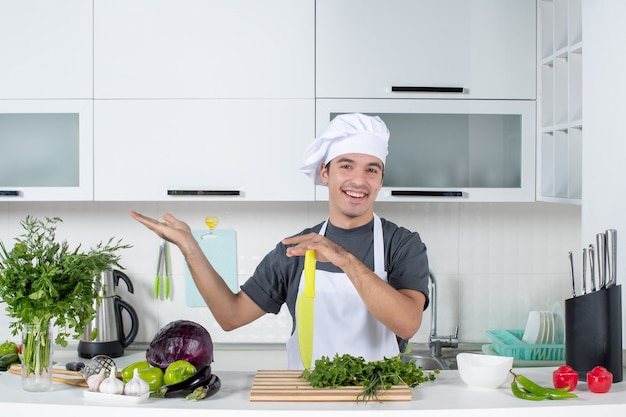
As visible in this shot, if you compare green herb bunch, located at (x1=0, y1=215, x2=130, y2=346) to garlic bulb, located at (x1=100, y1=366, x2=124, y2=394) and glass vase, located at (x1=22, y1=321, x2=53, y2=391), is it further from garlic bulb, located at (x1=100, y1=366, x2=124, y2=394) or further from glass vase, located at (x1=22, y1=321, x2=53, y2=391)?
garlic bulb, located at (x1=100, y1=366, x2=124, y2=394)

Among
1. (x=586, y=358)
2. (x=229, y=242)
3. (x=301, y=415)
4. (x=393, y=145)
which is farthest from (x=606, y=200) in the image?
(x=229, y=242)

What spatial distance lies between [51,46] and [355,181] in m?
1.38

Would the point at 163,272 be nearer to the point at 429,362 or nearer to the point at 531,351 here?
the point at 429,362

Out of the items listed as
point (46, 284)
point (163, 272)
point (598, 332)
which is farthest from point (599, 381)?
point (163, 272)

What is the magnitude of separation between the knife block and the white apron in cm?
52

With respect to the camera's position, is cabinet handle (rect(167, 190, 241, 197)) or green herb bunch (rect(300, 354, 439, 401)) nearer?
green herb bunch (rect(300, 354, 439, 401))

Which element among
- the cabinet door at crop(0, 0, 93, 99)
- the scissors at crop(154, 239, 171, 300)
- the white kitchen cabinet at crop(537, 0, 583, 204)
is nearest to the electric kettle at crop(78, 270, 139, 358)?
the scissors at crop(154, 239, 171, 300)

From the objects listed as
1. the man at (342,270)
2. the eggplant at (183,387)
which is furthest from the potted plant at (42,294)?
the man at (342,270)

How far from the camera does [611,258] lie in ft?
6.58

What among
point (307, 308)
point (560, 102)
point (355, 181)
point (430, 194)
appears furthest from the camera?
point (430, 194)

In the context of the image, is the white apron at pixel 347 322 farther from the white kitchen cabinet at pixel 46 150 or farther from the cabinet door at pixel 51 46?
the cabinet door at pixel 51 46

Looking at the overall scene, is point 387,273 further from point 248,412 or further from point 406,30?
point 406,30

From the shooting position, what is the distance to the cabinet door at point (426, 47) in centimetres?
281

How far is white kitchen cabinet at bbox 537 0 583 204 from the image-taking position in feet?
8.51
